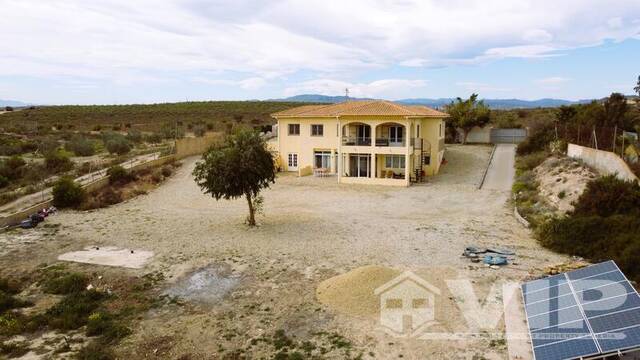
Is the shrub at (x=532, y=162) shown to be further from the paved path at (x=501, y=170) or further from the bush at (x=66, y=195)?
the bush at (x=66, y=195)

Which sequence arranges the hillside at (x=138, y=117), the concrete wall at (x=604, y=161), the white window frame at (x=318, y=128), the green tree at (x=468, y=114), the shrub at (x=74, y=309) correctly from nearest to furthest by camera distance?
the shrub at (x=74, y=309)
the concrete wall at (x=604, y=161)
the white window frame at (x=318, y=128)
the green tree at (x=468, y=114)
the hillside at (x=138, y=117)

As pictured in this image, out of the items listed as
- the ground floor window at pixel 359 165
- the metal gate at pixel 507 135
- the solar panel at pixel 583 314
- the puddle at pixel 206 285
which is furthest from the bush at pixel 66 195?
the metal gate at pixel 507 135

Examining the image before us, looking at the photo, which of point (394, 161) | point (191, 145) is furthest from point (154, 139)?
point (394, 161)

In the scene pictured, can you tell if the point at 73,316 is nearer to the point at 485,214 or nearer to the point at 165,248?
the point at 165,248

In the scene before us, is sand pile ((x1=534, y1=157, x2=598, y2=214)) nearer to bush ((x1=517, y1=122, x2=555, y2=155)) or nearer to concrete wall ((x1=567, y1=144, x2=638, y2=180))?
concrete wall ((x1=567, y1=144, x2=638, y2=180))

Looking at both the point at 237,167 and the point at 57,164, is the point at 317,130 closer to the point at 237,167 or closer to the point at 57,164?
the point at 237,167

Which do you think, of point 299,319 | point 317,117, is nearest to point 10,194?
point 317,117

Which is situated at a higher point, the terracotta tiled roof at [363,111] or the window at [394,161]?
the terracotta tiled roof at [363,111]

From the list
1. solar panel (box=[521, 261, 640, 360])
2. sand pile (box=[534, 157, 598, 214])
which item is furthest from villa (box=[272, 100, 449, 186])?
solar panel (box=[521, 261, 640, 360])
